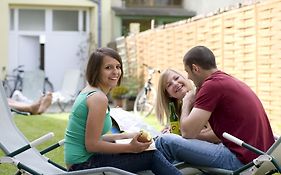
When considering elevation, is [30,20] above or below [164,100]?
above

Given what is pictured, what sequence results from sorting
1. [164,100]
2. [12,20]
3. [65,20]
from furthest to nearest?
[65,20]
[12,20]
[164,100]

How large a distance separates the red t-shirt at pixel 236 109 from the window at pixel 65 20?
585 inches

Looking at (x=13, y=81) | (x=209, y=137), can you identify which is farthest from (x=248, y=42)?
(x=13, y=81)

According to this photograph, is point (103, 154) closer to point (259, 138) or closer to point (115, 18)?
point (259, 138)

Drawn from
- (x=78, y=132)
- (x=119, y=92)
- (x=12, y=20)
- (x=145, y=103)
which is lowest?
(x=145, y=103)

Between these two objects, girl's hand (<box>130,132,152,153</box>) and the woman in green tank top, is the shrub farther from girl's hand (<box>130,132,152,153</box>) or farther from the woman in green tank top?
girl's hand (<box>130,132,152,153</box>)

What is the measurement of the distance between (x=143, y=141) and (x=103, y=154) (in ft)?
0.77

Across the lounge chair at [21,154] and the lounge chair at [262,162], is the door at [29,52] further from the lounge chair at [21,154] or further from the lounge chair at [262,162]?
the lounge chair at [262,162]

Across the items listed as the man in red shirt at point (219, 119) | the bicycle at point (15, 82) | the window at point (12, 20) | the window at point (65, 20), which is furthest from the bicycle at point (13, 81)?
the man in red shirt at point (219, 119)

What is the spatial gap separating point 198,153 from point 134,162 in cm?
47

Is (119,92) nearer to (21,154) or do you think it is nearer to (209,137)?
(209,137)

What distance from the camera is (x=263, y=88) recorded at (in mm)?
8164

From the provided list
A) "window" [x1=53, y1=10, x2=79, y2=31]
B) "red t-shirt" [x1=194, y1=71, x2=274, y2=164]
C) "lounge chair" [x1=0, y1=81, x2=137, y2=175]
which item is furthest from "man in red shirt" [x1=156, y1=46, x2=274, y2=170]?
"window" [x1=53, y1=10, x2=79, y2=31]

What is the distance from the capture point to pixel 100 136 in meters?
3.23
